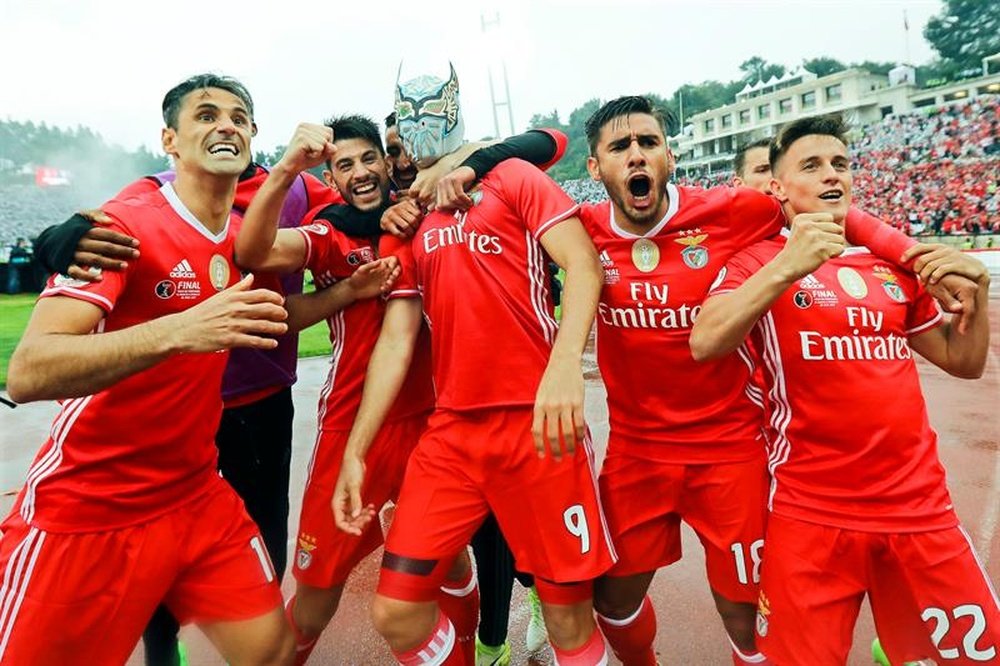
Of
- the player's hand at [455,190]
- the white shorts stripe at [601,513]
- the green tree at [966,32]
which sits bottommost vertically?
the white shorts stripe at [601,513]

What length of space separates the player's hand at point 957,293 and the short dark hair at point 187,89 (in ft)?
9.44

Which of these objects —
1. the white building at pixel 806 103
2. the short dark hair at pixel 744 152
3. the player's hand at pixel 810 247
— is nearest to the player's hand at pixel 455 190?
the player's hand at pixel 810 247

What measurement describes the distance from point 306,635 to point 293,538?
2.30m

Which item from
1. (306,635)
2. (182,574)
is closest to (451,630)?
(306,635)

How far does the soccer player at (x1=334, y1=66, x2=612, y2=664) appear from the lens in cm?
263

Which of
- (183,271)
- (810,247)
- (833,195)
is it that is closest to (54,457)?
(183,271)

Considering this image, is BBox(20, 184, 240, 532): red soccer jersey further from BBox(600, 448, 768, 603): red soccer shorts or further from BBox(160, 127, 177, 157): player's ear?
BBox(600, 448, 768, 603): red soccer shorts

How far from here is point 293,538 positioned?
5.36 m

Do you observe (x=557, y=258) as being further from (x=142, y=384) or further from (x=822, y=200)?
Answer: (x=142, y=384)

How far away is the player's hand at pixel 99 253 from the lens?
7.38 ft

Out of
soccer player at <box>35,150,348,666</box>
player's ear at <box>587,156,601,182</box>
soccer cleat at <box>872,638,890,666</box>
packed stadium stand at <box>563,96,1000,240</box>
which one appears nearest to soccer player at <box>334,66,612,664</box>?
player's ear at <box>587,156,601,182</box>

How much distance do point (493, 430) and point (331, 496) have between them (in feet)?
3.12

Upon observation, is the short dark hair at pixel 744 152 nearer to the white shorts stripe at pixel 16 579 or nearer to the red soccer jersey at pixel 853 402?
the red soccer jersey at pixel 853 402

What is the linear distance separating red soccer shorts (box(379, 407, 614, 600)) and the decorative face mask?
1.24m
